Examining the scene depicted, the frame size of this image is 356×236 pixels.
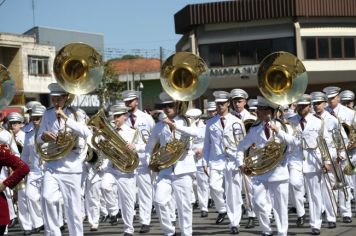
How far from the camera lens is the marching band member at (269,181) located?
9.84 m

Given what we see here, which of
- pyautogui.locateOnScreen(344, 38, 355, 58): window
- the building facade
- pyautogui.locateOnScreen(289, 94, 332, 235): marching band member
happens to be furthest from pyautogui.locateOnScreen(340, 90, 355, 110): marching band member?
pyautogui.locateOnScreen(344, 38, 355, 58): window

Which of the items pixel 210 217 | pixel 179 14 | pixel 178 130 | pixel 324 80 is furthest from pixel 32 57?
pixel 178 130

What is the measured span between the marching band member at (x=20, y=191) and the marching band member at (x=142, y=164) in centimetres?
203

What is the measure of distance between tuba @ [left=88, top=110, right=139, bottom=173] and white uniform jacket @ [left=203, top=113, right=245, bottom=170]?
1.67 meters

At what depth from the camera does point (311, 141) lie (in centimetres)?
1140

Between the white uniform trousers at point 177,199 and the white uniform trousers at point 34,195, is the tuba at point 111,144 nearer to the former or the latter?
the white uniform trousers at point 177,199

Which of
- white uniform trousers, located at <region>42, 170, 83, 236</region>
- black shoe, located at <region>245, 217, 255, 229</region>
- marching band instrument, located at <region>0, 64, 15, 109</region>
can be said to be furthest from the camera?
black shoe, located at <region>245, 217, 255, 229</region>

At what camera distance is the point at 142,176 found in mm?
12492

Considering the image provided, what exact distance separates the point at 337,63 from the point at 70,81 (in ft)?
120

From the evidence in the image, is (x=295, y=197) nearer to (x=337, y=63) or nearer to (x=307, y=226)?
(x=307, y=226)

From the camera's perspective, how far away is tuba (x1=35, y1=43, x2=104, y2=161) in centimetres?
941

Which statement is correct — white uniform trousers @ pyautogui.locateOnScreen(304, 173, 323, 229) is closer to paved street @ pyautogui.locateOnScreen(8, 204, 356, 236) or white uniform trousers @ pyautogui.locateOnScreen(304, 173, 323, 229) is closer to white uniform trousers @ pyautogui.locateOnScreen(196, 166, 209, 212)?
paved street @ pyautogui.locateOnScreen(8, 204, 356, 236)

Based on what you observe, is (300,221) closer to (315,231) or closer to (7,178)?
(315,231)

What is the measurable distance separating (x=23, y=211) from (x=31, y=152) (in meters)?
1.23
